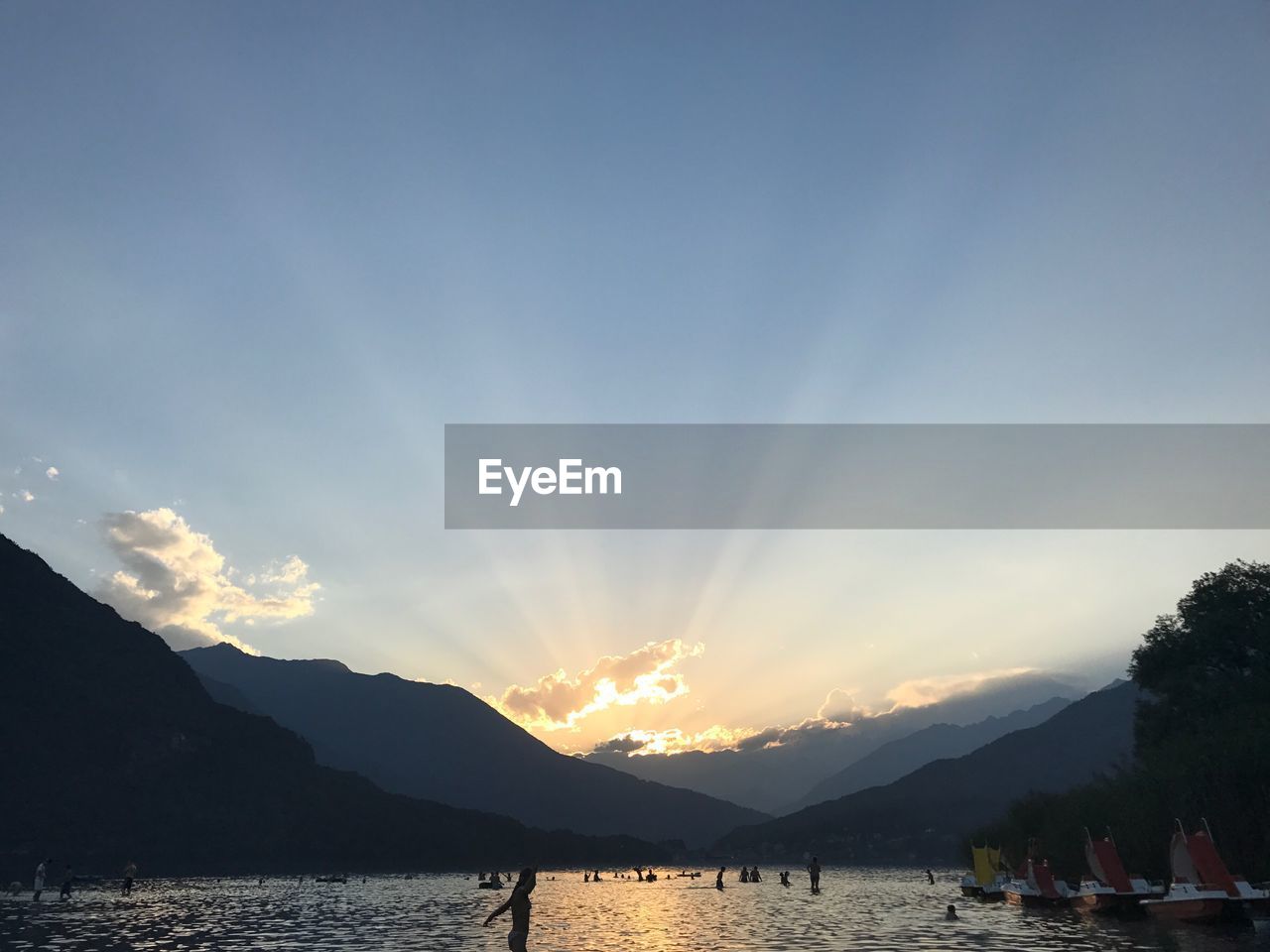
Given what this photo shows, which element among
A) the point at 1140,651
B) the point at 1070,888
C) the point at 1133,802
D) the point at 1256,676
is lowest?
the point at 1070,888

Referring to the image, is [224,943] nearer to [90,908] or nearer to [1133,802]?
[90,908]

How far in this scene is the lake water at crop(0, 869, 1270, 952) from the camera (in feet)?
163

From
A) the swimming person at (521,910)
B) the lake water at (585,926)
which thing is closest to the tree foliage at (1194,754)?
the lake water at (585,926)

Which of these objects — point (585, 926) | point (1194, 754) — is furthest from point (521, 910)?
point (1194, 754)

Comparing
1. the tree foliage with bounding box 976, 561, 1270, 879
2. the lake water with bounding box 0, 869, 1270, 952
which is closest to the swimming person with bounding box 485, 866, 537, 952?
the lake water with bounding box 0, 869, 1270, 952

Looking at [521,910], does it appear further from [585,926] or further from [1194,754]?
[1194,754]

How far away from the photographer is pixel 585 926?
6962 cm

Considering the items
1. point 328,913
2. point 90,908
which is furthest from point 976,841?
point 90,908

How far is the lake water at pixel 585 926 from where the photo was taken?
49625 millimetres

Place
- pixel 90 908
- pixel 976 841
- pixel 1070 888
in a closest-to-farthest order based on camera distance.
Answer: pixel 1070 888 → pixel 90 908 → pixel 976 841

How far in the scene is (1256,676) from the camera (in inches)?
3629

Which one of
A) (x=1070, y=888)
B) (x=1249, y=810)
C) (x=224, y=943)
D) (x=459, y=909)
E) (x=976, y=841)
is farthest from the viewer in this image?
(x=976, y=841)

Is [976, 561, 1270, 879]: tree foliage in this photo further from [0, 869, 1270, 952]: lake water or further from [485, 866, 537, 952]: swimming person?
[485, 866, 537, 952]: swimming person

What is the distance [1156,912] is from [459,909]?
58.9 meters
